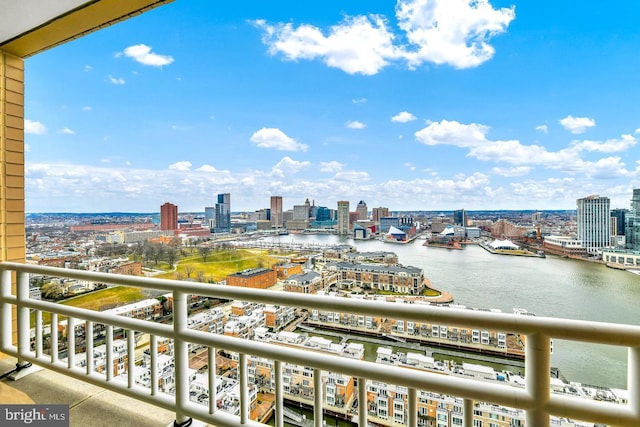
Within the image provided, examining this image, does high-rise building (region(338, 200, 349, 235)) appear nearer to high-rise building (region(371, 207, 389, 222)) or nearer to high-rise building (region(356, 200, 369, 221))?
high-rise building (region(356, 200, 369, 221))

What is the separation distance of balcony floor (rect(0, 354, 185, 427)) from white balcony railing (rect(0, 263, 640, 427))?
162 mm

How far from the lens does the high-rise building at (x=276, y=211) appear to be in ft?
7.73

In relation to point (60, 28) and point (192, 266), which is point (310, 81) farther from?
point (60, 28)

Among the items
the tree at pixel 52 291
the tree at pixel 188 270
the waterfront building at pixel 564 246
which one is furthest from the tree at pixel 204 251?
the waterfront building at pixel 564 246

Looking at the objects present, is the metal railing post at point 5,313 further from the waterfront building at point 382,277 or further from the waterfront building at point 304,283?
the waterfront building at point 382,277

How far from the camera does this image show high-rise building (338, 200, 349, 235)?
7.05ft

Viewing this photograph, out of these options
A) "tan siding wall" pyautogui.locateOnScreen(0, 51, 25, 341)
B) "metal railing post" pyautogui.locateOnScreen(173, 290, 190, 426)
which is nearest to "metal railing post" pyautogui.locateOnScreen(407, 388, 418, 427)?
"metal railing post" pyautogui.locateOnScreen(173, 290, 190, 426)

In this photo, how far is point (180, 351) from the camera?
4.88 ft

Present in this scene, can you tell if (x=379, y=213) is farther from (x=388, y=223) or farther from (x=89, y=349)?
(x=89, y=349)

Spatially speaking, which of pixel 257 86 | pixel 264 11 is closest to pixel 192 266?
pixel 257 86

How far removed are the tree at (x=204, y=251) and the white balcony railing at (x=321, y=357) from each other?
0.50 metres

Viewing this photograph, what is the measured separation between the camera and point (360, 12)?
1.94m

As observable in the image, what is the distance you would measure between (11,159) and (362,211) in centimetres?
283

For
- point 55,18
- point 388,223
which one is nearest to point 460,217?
point 388,223
